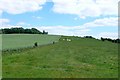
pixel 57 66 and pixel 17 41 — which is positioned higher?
pixel 17 41

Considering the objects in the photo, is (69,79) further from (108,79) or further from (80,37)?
(80,37)

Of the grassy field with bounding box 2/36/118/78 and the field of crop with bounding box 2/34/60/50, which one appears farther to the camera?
the field of crop with bounding box 2/34/60/50

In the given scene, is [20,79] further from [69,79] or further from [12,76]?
[69,79]

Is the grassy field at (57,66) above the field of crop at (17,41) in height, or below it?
below

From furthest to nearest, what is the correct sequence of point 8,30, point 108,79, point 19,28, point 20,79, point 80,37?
1. point 80,37
2. point 19,28
3. point 8,30
4. point 108,79
5. point 20,79

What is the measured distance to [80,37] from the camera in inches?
4594

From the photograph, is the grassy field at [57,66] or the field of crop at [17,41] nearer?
the grassy field at [57,66]

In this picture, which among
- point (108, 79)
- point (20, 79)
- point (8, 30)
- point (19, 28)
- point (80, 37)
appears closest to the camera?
point (20, 79)

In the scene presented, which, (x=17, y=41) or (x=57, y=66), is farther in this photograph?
(x=17, y=41)

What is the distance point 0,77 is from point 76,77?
4383 mm

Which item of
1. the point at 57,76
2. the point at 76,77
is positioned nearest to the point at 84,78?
the point at 76,77

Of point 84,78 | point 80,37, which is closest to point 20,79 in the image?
point 84,78

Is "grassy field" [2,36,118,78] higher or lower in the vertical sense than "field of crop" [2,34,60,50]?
lower

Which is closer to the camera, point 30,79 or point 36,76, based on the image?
Result: point 30,79
